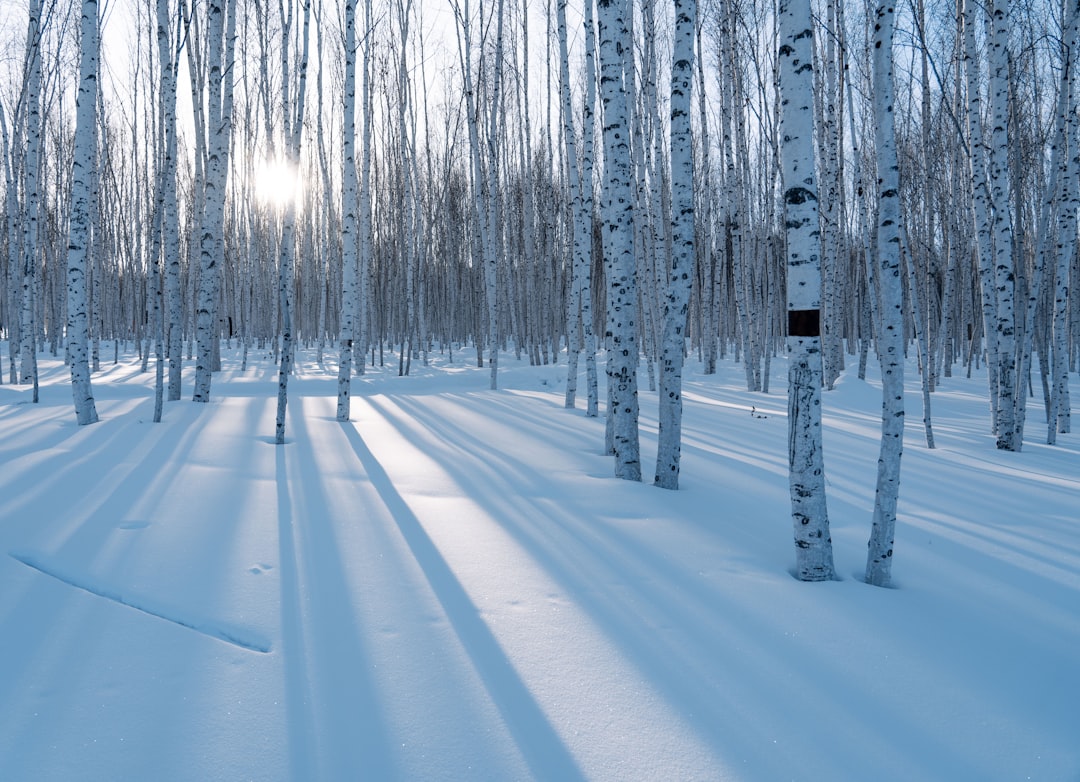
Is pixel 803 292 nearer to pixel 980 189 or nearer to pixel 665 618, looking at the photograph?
pixel 665 618

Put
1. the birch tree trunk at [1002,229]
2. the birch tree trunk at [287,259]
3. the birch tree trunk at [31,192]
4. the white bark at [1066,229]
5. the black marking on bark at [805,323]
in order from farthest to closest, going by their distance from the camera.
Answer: the birch tree trunk at [31,192]
the white bark at [1066,229]
the birch tree trunk at [1002,229]
the birch tree trunk at [287,259]
the black marking on bark at [805,323]

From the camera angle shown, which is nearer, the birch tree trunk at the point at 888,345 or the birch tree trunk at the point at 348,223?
the birch tree trunk at the point at 888,345

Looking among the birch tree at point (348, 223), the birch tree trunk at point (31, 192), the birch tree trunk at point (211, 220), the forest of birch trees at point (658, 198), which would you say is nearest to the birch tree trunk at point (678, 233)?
the forest of birch trees at point (658, 198)

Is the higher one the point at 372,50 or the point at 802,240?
the point at 372,50

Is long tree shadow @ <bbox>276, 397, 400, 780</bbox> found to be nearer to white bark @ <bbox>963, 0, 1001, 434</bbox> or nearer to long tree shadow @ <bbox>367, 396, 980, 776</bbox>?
long tree shadow @ <bbox>367, 396, 980, 776</bbox>

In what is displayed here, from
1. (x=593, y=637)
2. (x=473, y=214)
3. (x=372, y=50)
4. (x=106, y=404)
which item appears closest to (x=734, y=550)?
(x=593, y=637)

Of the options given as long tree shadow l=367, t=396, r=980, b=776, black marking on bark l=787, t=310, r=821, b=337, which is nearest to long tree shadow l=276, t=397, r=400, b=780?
long tree shadow l=367, t=396, r=980, b=776

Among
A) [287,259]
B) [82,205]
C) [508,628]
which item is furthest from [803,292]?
[82,205]

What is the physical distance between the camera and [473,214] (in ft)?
71.9

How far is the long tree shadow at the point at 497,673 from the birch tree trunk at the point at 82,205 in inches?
186

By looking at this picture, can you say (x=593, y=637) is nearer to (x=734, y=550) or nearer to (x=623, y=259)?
(x=734, y=550)

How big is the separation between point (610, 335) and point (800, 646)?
9.23 feet

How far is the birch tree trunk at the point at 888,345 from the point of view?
2.81 metres

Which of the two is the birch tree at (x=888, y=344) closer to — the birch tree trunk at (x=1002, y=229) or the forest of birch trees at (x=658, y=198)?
the forest of birch trees at (x=658, y=198)
